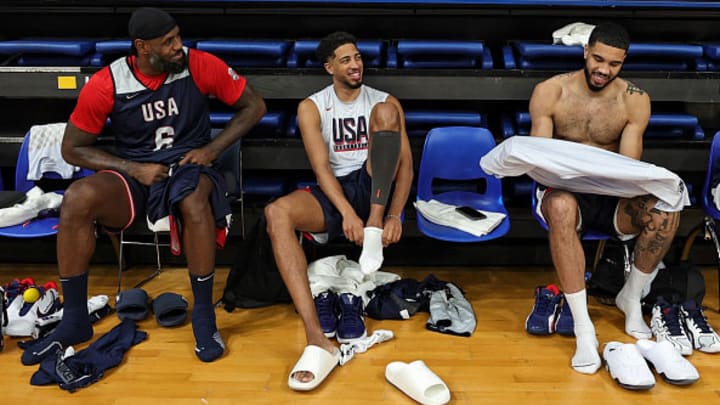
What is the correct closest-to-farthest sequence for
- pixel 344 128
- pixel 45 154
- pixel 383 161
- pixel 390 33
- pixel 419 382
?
1. pixel 419 382
2. pixel 383 161
3. pixel 344 128
4. pixel 45 154
5. pixel 390 33

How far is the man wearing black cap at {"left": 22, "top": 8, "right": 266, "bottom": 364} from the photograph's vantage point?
3057mm

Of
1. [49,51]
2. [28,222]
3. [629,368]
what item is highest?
[49,51]

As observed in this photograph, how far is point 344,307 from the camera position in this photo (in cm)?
327

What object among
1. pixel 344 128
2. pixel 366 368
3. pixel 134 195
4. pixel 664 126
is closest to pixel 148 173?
pixel 134 195

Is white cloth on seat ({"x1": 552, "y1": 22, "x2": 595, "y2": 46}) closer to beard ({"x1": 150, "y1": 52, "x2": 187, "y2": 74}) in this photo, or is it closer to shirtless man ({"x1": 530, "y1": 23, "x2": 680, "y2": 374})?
shirtless man ({"x1": 530, "y1": 23, "x2": 680, "y2": 374})

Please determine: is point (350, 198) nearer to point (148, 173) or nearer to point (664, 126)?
point (148, 173)

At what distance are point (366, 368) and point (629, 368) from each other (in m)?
1.01

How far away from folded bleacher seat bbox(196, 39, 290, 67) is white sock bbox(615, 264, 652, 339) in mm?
2039

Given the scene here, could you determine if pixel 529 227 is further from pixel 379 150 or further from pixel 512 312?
pixel 379 150

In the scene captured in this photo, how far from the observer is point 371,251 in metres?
3.17

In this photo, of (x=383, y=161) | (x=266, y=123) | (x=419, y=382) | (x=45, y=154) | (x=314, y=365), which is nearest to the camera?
(x=419, y=382)

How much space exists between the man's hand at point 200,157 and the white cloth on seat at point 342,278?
727 millimetres

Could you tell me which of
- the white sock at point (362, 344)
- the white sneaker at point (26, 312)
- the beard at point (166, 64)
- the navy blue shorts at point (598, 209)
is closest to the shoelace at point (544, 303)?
the navy blue shorts at point (598, 209)

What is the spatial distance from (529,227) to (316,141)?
51.7 inches
